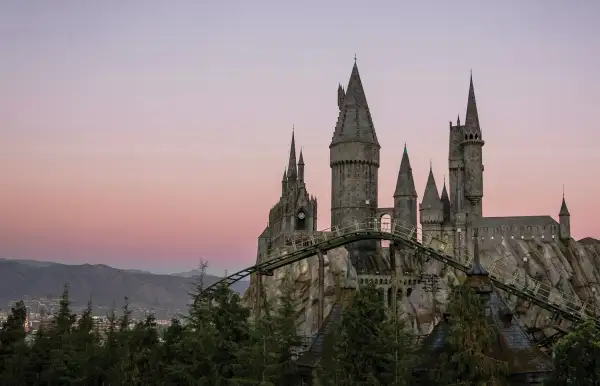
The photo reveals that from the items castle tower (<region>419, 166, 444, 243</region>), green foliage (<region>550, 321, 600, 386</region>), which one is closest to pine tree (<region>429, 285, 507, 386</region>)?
green foliage (<region>550, 321, 600, 386</region>)

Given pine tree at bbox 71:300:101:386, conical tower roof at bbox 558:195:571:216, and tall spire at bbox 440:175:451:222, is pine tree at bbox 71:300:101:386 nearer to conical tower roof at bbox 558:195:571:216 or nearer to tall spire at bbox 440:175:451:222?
tall spire at bbox 440:175:451:222

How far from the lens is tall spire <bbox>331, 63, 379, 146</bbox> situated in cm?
9650

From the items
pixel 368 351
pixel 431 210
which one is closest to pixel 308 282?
pixel 431 210

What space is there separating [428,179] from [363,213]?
17.0 meters

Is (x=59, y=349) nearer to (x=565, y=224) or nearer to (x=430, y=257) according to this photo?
(x=430, y=257)

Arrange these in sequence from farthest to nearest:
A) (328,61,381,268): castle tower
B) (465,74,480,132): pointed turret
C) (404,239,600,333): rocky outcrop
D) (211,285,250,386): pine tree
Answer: (465,74,480,132): pointed turret
(404,239,600,333): rocky outcrop
(328,61,381,268): castle tower
(211,285,250,386): pine tree

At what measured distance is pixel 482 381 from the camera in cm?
2744

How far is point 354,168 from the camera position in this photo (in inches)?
3784

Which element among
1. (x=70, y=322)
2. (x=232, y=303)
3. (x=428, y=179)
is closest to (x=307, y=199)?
(x=428, y=179)

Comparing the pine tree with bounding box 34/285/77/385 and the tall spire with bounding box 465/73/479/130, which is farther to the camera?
the tall spire with bounding box 465/73/479/130

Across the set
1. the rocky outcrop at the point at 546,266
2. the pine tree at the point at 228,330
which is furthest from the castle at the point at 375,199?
the pine tree at the point at 228,330

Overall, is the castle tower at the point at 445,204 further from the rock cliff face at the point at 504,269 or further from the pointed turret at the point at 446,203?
the rock cliff face at the point at 504,269

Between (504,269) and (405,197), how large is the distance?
19.0m

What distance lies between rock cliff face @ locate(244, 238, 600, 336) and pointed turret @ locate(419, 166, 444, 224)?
7.57 meters
